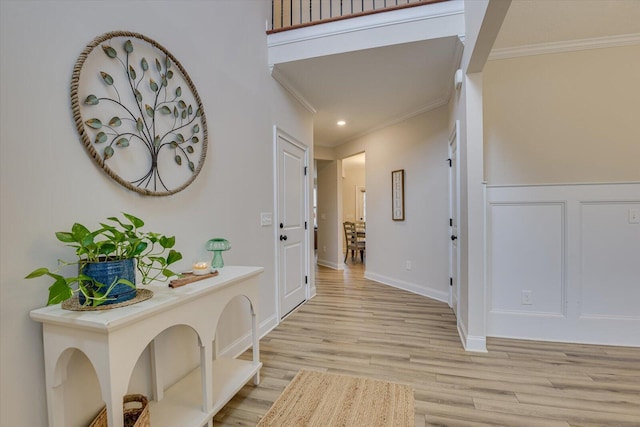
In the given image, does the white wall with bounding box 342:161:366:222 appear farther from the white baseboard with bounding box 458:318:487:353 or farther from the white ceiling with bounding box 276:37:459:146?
the white baseboard with bounding box 458:318:487:353

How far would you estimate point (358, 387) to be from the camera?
1.89 meters

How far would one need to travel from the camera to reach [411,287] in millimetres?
4270

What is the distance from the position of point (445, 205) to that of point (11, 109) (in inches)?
150

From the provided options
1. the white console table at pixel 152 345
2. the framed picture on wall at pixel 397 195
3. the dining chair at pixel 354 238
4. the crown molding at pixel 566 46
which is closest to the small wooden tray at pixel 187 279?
the white console table at pixel 152 345

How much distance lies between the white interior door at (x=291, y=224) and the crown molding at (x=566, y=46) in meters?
2.20

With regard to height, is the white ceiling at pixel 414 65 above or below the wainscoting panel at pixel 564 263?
above

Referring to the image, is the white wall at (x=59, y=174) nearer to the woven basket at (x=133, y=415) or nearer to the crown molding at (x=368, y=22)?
the woven basket at (x=133, y=415)

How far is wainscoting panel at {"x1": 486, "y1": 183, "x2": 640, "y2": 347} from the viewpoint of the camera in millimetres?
2477

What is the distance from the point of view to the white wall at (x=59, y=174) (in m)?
1.06

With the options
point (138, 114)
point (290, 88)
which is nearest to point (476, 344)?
point (138, 114)

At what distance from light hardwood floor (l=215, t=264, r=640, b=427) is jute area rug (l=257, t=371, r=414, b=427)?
73 mm

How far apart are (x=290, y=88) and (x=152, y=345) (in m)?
2.81

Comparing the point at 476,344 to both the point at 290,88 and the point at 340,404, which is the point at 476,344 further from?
the point at 290,88

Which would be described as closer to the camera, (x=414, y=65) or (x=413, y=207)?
(x=414, y=65)
